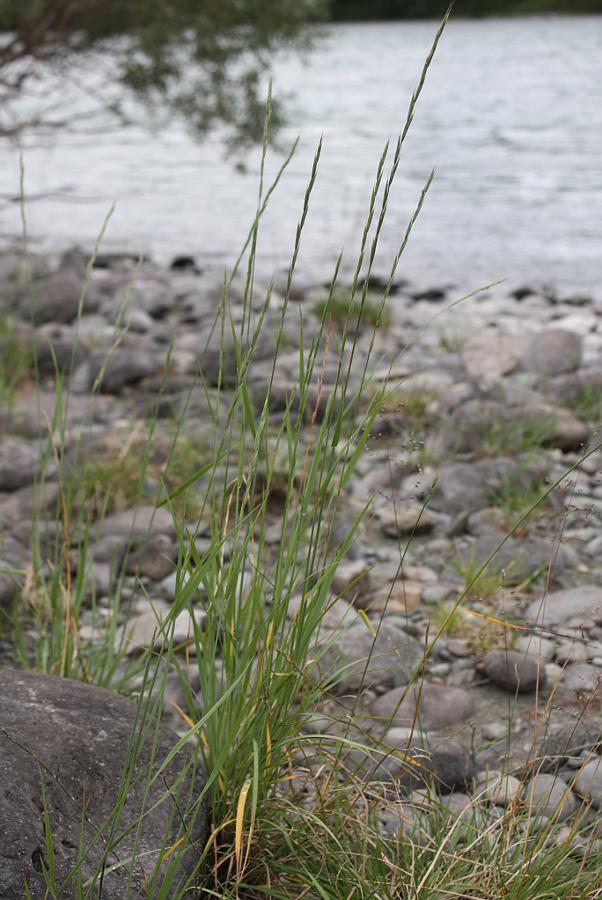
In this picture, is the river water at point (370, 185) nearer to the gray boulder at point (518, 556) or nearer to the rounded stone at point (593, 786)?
the gray boulder at point (518, 556)

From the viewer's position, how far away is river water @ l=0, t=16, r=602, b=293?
8203 mm

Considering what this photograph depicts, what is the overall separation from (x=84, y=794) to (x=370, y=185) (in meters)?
9.89

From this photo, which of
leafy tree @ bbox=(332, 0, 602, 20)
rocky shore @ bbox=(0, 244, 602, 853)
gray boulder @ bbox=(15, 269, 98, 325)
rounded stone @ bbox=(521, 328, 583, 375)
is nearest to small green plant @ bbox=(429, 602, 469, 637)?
rocky shore @ bbox=(0, 244, 602, 853)

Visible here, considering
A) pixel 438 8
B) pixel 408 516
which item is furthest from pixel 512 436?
pixel 438 8

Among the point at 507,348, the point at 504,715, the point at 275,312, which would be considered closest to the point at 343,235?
the point at 275,312

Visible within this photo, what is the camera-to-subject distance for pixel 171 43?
6090 millimetres

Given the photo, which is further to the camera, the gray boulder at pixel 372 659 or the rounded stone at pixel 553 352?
the rounded stone at pixel 553 352

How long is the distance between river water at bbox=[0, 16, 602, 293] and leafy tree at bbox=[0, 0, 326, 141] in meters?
0.30

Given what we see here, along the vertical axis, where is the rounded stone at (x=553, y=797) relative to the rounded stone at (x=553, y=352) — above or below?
above

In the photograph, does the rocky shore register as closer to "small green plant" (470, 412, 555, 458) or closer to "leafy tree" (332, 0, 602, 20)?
"small green plant" (470, 412, 555, 458)

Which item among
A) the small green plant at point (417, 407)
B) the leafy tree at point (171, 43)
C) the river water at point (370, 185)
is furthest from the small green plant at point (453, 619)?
the leafy tree at point (171, 43)

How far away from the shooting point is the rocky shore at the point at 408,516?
188cm

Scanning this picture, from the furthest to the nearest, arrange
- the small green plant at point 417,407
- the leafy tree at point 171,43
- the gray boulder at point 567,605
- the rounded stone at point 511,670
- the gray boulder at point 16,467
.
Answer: the leafy tree at point 171,43
the small green plant at point 417,407
the gray boulder at point 16,467
the gray boulder at point 567,605
the rounded stone at point 511,670

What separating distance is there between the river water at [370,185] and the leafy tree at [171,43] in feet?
1.00
